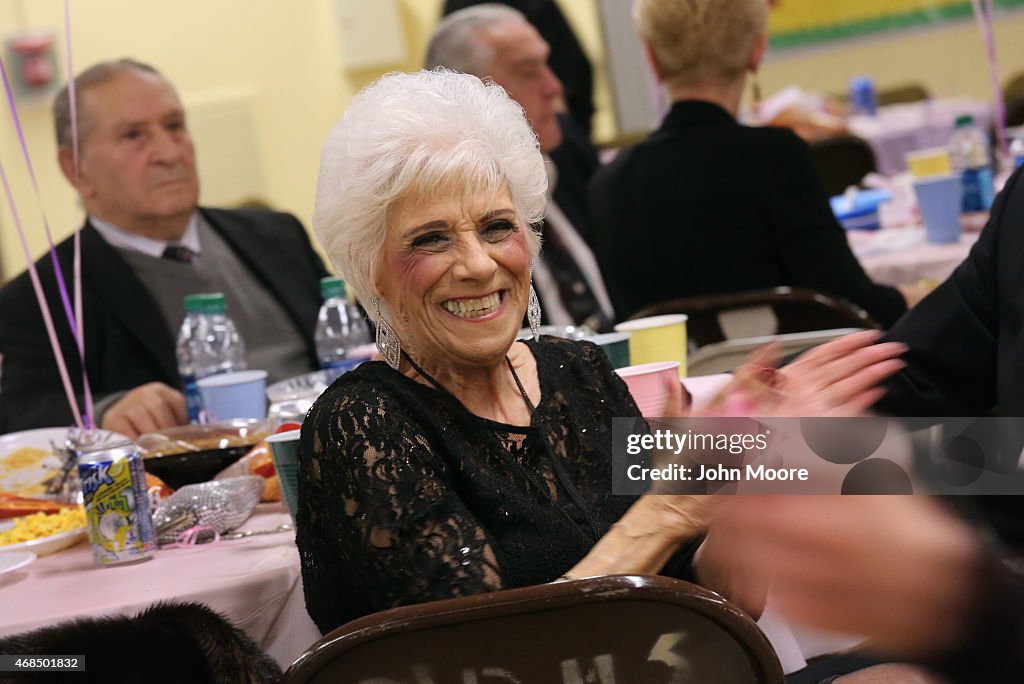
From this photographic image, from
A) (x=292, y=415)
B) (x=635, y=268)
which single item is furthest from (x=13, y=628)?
(x=635, y=268)

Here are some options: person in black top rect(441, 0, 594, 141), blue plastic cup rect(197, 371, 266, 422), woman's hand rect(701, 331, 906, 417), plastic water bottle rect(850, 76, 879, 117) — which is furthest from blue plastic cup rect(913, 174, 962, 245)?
person in black top rect(441, 0, 594, 141)

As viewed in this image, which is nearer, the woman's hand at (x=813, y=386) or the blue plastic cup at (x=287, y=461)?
the woman's hand at (x=813, y=386)

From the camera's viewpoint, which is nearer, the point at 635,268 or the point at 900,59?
the point at 635,268

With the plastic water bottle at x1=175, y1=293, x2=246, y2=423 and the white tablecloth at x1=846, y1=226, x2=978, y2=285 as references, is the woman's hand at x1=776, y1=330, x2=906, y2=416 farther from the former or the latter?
the white tablecloth at x1=846, y1=226, x2=978, y2=285

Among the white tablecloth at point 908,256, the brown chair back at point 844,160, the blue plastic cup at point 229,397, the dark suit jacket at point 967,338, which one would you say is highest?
the dark suit jacket at point 967,338

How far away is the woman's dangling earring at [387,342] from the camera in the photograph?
5.96 feet

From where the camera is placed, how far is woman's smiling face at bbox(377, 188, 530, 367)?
5.76 feet

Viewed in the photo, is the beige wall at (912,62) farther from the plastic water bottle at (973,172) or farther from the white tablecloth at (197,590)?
the white tablecloth at (197,590)

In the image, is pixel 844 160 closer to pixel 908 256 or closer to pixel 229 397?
pixel 908 256

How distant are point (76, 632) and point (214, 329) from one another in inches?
72.2

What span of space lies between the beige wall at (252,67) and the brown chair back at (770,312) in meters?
4.72

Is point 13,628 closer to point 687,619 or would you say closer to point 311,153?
point 687,619

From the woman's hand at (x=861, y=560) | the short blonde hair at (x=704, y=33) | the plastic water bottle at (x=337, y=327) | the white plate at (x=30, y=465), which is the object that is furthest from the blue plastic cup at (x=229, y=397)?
the woman's hand at (x=861, y=560)

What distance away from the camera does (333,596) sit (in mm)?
1627
